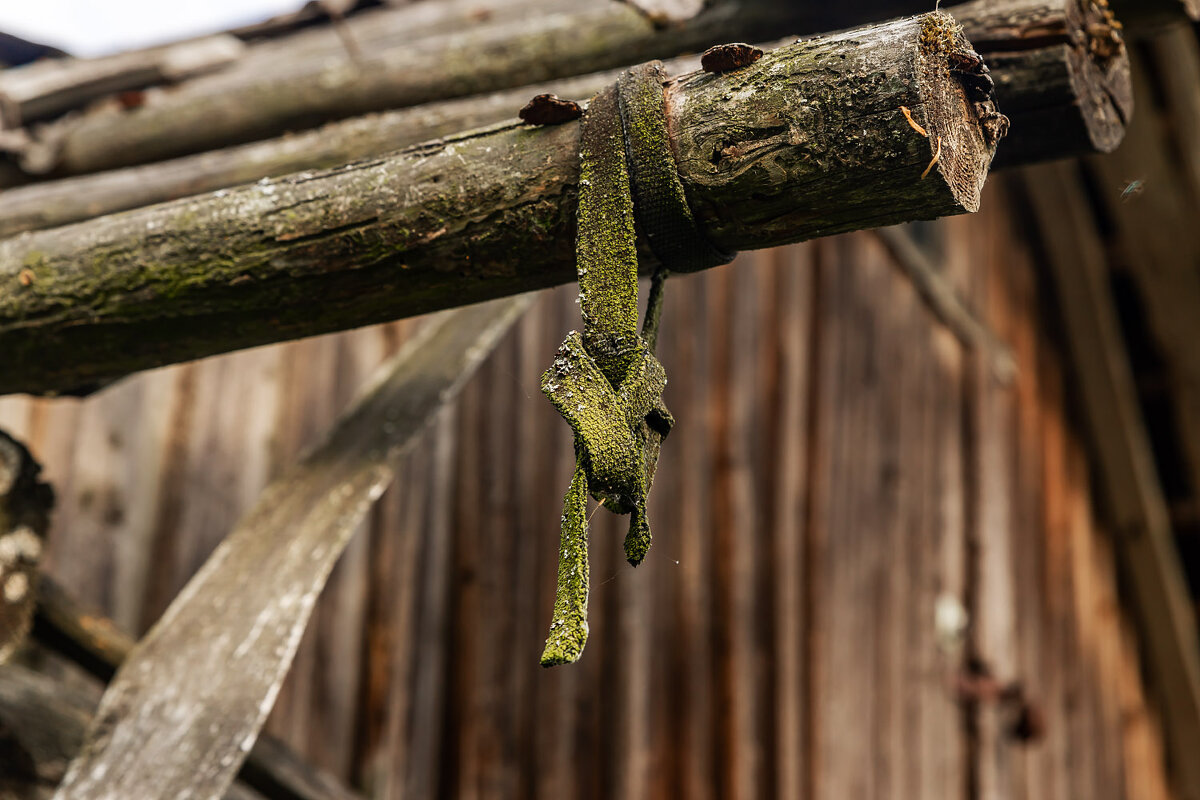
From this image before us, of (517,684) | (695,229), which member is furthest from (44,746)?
(695,229)

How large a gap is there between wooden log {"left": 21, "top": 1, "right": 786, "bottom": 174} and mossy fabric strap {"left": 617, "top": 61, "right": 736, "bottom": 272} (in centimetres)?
71

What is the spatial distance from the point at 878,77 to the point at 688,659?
2330 mm

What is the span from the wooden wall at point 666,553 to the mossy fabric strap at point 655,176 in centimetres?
125

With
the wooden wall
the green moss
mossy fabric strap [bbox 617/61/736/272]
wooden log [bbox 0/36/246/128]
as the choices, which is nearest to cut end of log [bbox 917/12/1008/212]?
the green moss

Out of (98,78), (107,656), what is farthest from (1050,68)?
(98,78)

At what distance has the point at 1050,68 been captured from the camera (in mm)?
1331

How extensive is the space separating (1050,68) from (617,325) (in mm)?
715

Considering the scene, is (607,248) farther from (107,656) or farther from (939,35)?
(107,656)

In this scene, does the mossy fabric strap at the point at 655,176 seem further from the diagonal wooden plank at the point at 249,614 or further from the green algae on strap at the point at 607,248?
the diagonal wooden plank at the point at 249,614

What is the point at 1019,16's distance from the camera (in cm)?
135

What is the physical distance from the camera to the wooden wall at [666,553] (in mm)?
2695

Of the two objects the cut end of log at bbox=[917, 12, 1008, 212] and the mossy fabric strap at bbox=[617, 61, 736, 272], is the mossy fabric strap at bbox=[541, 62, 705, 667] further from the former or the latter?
the cut end of log at bbox=[917, 12, 1008, 212]

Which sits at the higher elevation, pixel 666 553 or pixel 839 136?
pixel 839 136

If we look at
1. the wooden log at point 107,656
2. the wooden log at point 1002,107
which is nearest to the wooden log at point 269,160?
the wooden log at point 1002,107
